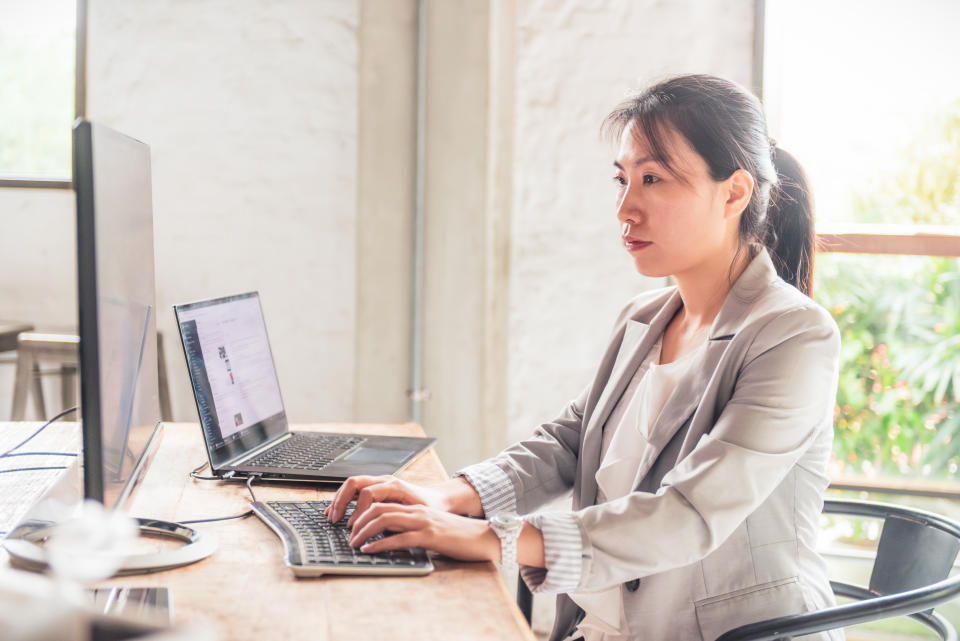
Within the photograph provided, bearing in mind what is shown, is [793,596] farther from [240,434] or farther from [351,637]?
[240,434]

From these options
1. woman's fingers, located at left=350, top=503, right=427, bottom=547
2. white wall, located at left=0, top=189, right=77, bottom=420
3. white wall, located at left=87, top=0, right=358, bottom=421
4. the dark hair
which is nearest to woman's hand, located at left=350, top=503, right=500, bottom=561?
woman's fingers, located at left=350, top=503, right=427, bottom=547

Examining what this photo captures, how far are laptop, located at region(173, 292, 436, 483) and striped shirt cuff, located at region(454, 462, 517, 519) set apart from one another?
182 mm

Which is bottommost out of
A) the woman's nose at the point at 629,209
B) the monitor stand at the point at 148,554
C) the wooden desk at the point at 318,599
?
the wooden desk at the point at 318,599

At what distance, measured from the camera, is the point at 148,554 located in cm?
112

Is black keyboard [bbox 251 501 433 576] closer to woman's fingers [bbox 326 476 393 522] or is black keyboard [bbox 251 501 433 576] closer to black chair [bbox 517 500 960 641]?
woman's fingers [bbox 326 476 393 522]

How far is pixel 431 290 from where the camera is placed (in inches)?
136

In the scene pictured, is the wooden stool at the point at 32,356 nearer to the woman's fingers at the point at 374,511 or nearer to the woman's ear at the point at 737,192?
the woman's fingers at the point at 374,511

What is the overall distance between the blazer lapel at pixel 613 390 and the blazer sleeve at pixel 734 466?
316 mm

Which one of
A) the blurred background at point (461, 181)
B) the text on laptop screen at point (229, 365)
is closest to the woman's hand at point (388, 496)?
the text on laptop screen at point (229, 365)

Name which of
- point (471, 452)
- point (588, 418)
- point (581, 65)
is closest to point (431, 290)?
point (471, 452)

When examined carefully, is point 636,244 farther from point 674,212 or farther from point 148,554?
point 148,554

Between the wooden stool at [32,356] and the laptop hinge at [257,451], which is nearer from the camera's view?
the laptop hinge at [257,451]

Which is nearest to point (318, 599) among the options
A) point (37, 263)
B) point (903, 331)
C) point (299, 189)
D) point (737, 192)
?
point (737, 192)

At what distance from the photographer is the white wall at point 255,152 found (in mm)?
3650
